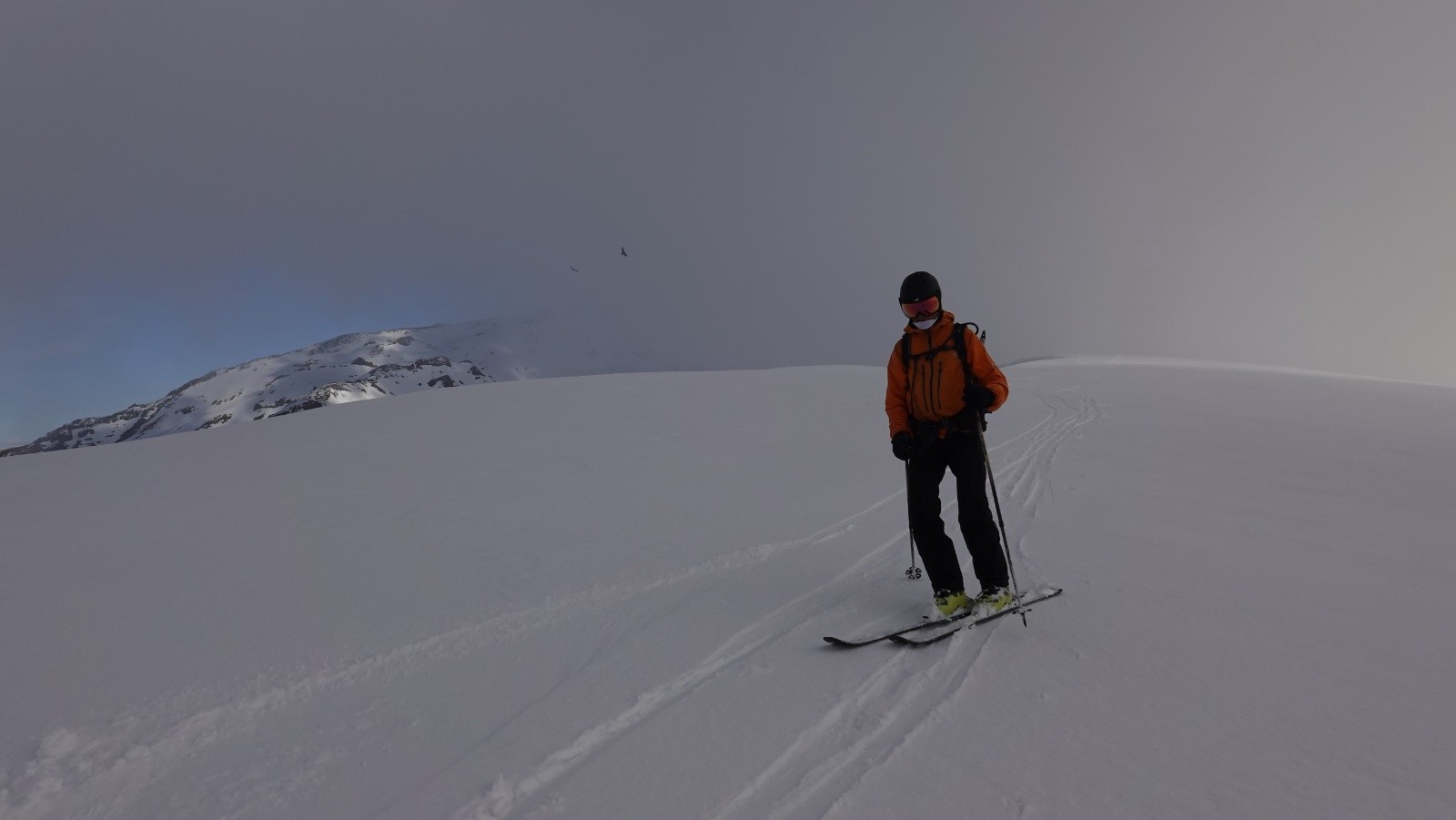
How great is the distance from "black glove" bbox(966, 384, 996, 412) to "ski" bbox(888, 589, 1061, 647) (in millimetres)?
1226

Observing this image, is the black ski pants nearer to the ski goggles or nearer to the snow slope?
the snow slope

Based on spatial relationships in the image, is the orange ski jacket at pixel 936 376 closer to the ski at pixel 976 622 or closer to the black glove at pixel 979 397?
the black glove at pixel 979 397

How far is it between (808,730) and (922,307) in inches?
98.1

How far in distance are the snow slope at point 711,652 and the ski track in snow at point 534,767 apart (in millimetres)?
16

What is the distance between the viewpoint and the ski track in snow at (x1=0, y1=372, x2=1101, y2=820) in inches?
91.0

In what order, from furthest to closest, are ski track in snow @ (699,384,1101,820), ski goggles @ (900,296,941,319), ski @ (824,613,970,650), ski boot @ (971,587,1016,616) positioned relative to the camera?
1. ski goggles @ (900,296,941,319)
2. ski boot @ (971,587,1016,616)
3. ski @ (824,613,970,650)
4. ski track in snow @ (699,384,1101,820)

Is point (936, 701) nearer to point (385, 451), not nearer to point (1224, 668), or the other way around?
point (1224, 668)

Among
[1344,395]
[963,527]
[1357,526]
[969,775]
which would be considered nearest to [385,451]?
[963,527]

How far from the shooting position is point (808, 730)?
8.71 feet

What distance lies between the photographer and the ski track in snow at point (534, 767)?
91.0 inches

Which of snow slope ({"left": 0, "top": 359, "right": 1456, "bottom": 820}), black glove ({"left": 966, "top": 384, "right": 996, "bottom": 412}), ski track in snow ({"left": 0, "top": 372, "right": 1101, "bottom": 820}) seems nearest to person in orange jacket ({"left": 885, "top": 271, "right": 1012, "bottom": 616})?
black glove ({"left": 966, "top": 384, "right": 996, "bottom": 412})

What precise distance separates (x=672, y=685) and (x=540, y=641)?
3.23 feet

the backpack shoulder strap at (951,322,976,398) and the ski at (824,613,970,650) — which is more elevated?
the backpack shoulder strap at (951,322,976,398)

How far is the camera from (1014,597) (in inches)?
151
